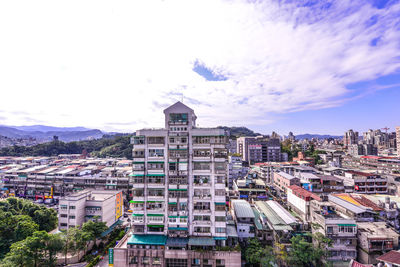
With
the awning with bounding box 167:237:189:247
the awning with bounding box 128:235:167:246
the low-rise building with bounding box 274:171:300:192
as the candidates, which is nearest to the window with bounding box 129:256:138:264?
the awning with bounding box 128:235:167:246

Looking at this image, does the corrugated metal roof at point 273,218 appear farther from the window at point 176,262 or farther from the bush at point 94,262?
the bush at point 94,262

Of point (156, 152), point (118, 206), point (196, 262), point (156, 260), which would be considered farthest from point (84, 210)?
point (196, 262)

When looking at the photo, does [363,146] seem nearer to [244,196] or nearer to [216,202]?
[244,196]

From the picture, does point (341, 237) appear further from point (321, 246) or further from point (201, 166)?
point (201, 166)

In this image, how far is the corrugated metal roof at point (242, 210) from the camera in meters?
34.2

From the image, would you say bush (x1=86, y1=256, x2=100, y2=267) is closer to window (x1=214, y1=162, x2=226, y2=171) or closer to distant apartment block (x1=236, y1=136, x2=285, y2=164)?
window (x1=214, y1=162, x2=226, y2=171)

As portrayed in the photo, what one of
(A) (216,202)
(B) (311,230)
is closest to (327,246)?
(B) (311,230)

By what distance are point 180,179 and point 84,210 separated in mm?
26321

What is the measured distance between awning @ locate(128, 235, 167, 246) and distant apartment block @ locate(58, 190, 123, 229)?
14.1 metres

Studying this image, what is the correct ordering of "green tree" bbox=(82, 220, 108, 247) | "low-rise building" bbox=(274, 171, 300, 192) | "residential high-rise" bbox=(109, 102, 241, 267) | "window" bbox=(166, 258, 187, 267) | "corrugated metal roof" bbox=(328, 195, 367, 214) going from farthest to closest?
"low-rise building" bbox=(274, 171, 300, 192) < "green tree" bbox=(82, 220, 108, 247) < "corrugated metal roof" bbox=(328, 195, 367, 214) < "residential high-rise" bbox=(109, 102, 241, 267) < "window" bbox=(166, 258, 187, 267)

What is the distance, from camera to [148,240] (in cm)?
2906

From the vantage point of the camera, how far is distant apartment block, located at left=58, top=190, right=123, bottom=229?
3941 centimetres

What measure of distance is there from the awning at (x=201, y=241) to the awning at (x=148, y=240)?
4.15m

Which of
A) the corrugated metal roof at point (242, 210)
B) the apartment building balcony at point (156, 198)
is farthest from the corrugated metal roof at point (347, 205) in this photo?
the apartment building balcony at point (156, 198)
